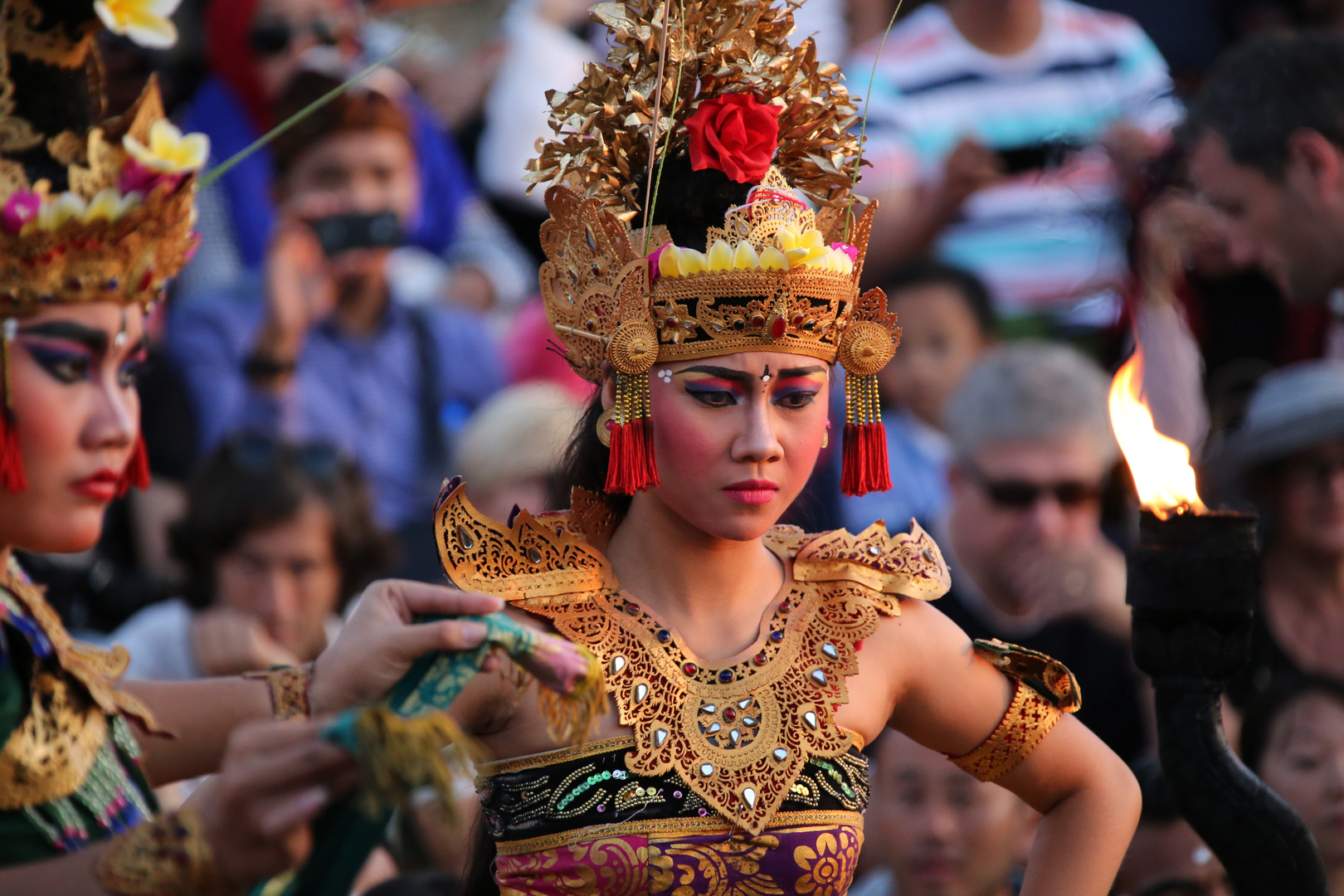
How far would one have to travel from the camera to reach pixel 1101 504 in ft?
19.7

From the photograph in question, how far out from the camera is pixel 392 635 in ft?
8.57

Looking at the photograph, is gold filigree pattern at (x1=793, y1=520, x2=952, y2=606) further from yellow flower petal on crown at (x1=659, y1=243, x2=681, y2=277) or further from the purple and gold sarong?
→ yellow flower petal on crown at (x1=659, y1=243, x2=681, y2=277)

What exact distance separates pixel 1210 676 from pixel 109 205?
2.27 meters

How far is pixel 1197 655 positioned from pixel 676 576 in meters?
1.03

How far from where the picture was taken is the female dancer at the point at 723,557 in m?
3.06

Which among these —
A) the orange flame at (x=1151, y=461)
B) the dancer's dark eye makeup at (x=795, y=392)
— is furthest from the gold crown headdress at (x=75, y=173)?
the orange flame at (x=1151, y=461)

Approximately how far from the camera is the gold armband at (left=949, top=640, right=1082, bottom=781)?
11.0 feet

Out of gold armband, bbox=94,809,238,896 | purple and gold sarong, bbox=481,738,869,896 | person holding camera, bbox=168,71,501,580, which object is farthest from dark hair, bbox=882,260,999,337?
gold armband, bbox=94,809,238,896

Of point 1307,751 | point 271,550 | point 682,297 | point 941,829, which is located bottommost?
point 941,829

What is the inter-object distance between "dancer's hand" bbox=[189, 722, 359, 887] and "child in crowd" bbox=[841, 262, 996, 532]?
4.22 metres

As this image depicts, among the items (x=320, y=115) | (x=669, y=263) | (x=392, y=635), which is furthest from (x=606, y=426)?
(x=320, y=115)

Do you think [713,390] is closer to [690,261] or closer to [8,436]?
[690,261]

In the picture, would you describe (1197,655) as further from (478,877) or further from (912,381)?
(912,381)

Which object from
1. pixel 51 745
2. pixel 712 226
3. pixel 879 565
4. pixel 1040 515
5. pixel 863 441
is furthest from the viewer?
pixel 1040 515
